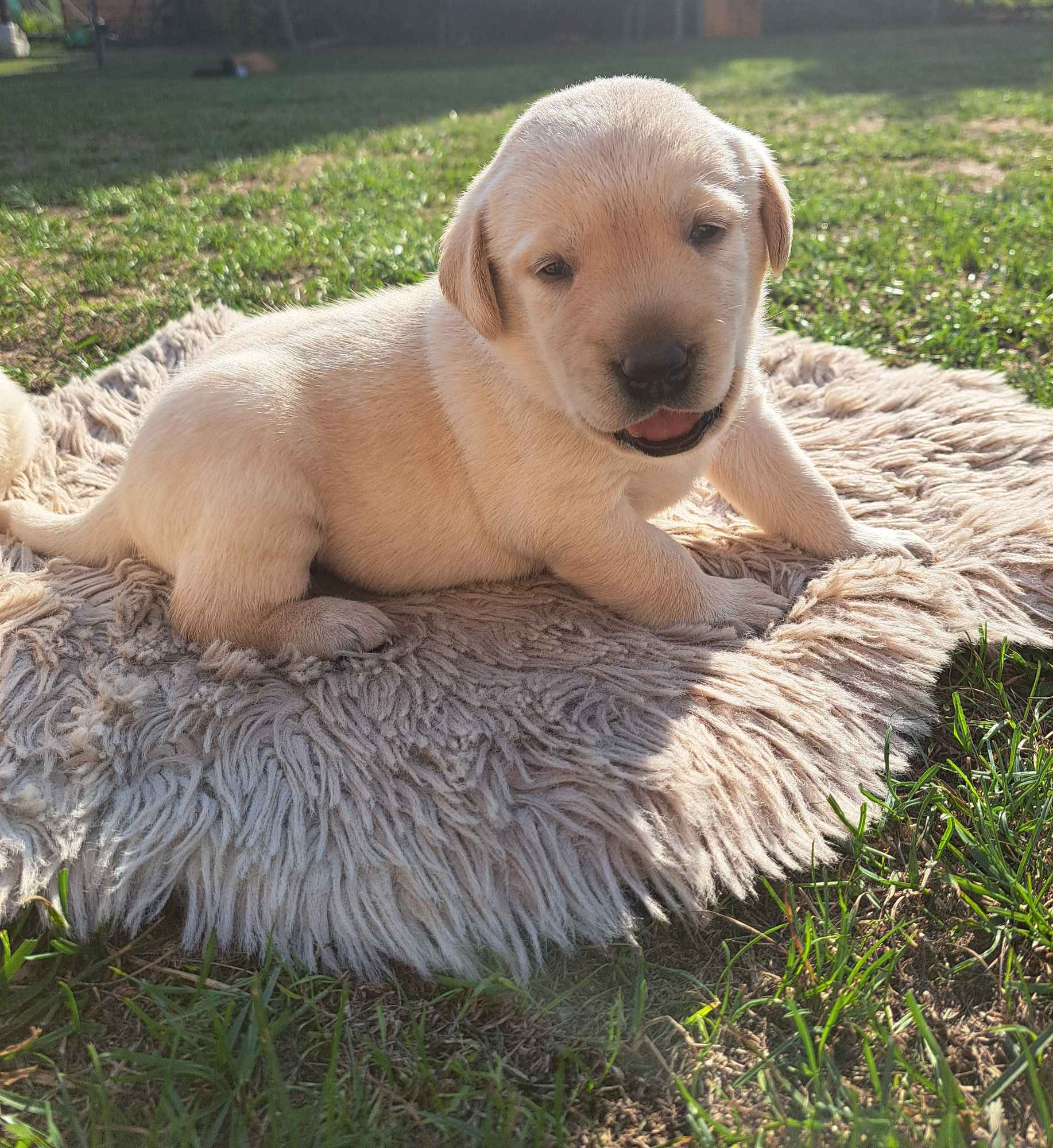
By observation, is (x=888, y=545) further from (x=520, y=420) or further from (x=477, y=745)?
(x=477, y=745)

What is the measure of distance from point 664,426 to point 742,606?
2.07 feet

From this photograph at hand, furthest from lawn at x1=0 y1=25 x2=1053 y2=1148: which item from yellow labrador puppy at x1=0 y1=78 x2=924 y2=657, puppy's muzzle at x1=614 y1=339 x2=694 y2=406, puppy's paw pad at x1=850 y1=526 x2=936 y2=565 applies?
puppy's muzzle at x1=614 y1=339 x2=694 y2=406

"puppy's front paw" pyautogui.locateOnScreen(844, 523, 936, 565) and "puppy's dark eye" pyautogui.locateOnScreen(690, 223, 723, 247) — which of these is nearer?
"puppy's dark eye" pyautogui.locateOnScreen(690, 223, 723, 247)

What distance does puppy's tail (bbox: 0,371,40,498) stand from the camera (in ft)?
10.5

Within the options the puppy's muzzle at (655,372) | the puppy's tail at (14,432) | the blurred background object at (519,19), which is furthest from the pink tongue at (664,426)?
the blurred background object at (519,19)

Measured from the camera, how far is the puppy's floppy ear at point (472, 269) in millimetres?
2242

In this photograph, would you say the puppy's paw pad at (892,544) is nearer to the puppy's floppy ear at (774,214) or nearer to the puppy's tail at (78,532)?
the puppy's floppy ear at (774,214)

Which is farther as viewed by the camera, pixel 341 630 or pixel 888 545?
pixel 888 545

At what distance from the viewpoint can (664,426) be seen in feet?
7.13

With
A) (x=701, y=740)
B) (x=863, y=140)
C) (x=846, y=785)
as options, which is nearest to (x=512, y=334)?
(x=701, y=740)

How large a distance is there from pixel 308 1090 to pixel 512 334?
161 cm

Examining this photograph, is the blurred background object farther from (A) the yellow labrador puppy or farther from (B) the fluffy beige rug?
(B) the fluffy beige rug

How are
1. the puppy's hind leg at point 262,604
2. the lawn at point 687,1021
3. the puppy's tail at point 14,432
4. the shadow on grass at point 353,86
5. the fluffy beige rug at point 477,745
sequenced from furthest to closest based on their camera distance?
the shadow on grass at point 353,86 → the puppy's tail at point 14,432 → the puppy's hind leg at point 262,604 → the fluffy beige rug at point 477,745 → the lawn at point 687,1021

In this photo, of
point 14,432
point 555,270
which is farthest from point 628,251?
point 14,432
